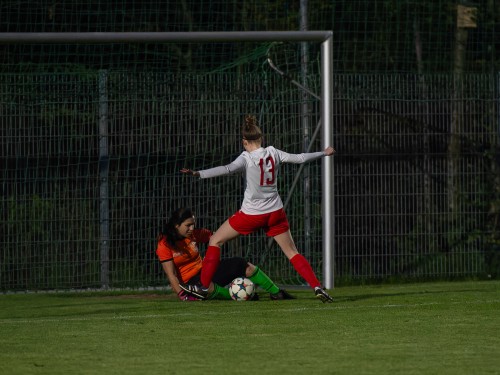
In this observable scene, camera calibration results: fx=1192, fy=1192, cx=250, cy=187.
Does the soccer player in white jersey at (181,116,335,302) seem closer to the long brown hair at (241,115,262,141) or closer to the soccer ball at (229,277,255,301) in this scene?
the long brown hair at (241,115,262,141)

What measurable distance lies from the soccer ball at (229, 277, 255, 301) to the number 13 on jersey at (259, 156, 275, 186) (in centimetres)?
116

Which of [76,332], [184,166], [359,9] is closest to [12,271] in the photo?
[184,166]

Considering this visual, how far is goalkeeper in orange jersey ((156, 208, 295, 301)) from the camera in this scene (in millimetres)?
11984

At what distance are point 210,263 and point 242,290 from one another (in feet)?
1.51

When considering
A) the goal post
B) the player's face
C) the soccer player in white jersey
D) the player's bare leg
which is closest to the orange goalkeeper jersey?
the player's face

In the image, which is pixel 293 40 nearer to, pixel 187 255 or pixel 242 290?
pixel 187 255

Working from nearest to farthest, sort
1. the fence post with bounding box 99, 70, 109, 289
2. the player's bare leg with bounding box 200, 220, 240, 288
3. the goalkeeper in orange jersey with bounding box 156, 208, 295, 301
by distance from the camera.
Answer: the player's bare leg with bounding box 200, 220, 240, 288 → the goalkeeper in orange jersey with bounding box 156, 208, 295, 301 → the fence post with bounding box 99, 70, 109, 289

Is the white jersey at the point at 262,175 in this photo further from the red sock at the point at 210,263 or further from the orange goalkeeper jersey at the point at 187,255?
the orange goalkeeper jersey at the point at 187,255

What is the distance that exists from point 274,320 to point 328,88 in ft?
15.0

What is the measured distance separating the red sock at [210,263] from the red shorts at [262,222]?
1.10ft

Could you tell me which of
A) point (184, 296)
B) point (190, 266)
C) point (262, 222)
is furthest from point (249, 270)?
point (262, 222)

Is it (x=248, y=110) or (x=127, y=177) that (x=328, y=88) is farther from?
(x=127, y=177)

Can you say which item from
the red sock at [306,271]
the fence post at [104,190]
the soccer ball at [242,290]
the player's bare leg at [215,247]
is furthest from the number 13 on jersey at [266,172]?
the fence post at [104,190]

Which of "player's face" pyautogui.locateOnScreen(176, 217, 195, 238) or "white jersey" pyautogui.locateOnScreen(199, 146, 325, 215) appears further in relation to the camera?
"player's face" pyautogui.locateOnScreen(176, 217, 195, 238)
